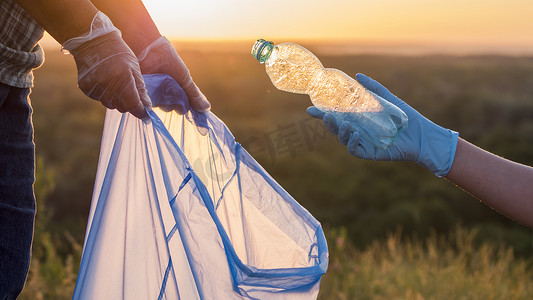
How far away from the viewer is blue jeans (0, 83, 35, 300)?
1.26 metres

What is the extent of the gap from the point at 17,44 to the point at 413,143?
4.06ft

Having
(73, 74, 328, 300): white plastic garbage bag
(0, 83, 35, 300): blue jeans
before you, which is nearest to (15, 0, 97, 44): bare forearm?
(0, 83, 35, 300): blue jeans

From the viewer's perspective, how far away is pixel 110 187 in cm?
143

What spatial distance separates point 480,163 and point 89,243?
118 centimetres

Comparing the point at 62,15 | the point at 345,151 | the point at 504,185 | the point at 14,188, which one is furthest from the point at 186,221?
the point at 345,151

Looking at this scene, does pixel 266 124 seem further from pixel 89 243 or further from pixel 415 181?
pixel 89 243

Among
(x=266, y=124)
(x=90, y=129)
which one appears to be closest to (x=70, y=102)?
(x=90, y=129)

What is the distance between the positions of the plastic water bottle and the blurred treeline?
67.9 inches

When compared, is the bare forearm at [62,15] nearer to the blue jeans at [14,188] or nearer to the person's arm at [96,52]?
the person's arm at [96,52]

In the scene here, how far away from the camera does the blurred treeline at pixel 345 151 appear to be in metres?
14.3

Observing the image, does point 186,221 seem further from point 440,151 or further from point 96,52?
point 440,151

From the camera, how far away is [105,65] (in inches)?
49.0

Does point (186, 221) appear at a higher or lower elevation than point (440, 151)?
lower

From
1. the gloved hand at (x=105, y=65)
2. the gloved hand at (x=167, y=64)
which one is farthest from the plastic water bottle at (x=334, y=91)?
the gloved hand at (x=105, y=65)
